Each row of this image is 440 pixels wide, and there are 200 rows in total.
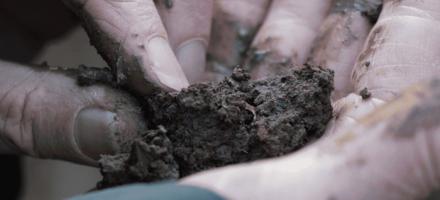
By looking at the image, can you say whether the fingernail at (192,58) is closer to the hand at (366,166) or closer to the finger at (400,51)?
the finger at (400,51)

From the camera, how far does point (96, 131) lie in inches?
56.2

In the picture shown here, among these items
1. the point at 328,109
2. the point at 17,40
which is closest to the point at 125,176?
the point at 328,109

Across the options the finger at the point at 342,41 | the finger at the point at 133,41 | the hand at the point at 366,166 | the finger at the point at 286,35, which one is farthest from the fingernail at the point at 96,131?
the finger at the point at 342,41

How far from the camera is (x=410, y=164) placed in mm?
882

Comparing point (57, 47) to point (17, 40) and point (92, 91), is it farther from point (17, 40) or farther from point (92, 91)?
point (92, 91)

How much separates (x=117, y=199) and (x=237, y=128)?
46cm

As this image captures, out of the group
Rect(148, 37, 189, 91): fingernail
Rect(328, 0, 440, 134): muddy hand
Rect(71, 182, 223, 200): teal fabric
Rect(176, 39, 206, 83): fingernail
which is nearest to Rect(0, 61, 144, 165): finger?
Rect(148, 37, 189, 91): fingernail

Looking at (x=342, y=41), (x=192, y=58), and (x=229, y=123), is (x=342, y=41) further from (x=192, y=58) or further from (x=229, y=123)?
(x=229, y=123)

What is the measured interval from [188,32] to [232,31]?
11.9 inches

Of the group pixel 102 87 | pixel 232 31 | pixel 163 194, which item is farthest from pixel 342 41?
pixel 163 194

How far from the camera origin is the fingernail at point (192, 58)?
1729mm

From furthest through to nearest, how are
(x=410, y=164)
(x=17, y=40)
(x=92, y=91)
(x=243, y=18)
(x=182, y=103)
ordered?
1. (x=17, y=40)
2. (x=243, y=18)
3. (x=92, y=91)
4. (x=182, y=103)
5. (x=410, y=164)

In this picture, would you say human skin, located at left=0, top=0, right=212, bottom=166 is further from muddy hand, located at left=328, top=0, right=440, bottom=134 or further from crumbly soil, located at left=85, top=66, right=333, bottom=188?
muddy hand, located at left=328, top=0, right=440, bottom=134

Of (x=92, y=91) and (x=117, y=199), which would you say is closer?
(x=117, y=199)
